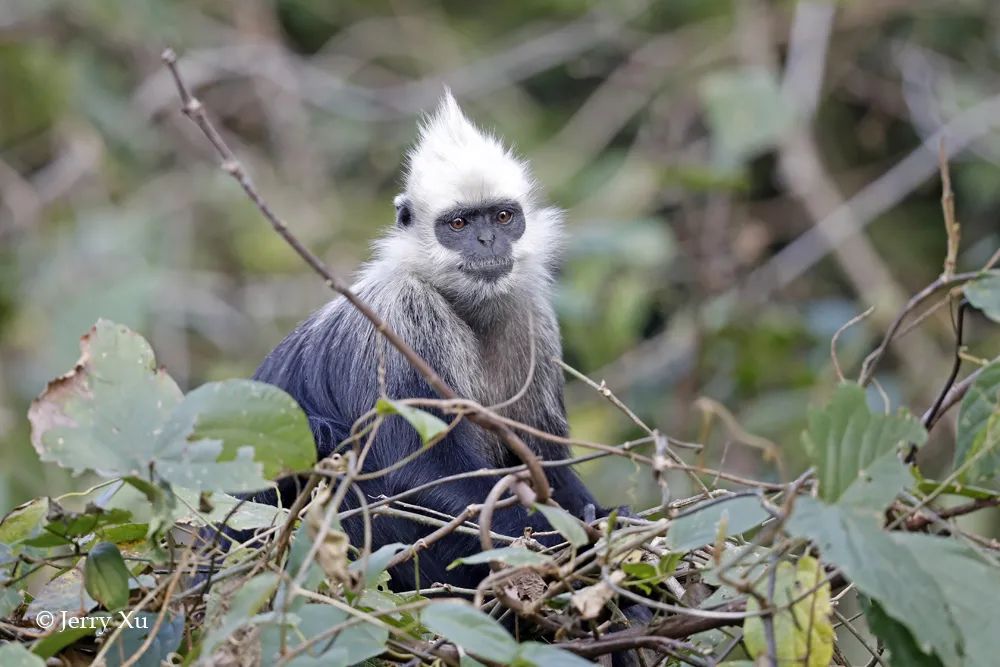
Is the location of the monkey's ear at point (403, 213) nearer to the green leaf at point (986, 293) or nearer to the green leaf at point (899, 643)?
the green leaf at point (986, 293)

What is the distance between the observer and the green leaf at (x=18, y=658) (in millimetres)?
2168

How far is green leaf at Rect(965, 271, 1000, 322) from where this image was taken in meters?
2.41

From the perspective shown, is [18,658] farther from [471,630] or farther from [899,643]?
[899,643]

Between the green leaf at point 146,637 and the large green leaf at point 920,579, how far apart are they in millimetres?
1209

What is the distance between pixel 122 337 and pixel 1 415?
4.29 meters

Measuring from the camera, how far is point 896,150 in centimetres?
863

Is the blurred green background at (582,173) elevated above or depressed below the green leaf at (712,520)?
above

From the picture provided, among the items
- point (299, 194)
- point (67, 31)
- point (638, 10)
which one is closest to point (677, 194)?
point (638, 10)

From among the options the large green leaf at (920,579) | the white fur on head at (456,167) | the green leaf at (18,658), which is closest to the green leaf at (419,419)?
the large green leaf at (920,579)

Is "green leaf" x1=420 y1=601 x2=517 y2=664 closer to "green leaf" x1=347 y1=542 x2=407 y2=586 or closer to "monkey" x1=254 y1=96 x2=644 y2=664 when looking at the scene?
"green leaf" x1=347 y1=542 x2=407 y2=586

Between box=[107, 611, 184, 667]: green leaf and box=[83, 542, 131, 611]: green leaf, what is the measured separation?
77mm

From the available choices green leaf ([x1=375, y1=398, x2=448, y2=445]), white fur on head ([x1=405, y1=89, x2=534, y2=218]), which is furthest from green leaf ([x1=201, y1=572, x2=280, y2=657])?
white fur on head ([x1=405, y1=89, x2=534, y2=218])

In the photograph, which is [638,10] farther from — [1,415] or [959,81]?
[1,415]

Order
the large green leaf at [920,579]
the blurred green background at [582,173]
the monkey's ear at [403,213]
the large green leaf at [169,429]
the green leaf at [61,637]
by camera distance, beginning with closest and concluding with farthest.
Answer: the large green leaf at [920,579], the large green leaf at [169,429], the green leaf at [61,637], the monkey's ear at [403,213], the blurred green background at [582,173]
